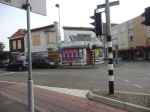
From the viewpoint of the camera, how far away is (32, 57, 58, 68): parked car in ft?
113

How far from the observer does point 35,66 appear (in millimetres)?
35875

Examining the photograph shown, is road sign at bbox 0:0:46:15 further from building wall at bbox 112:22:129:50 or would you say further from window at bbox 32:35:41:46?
building wall at bbox 112:22:129:50

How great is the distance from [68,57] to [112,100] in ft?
90.7

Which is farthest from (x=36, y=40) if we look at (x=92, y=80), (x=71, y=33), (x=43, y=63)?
(x=92, y=80)

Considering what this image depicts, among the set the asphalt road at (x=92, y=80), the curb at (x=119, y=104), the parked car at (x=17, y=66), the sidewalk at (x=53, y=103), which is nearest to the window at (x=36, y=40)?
the parked car at (x=17, y=66)

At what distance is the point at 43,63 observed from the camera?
34.9m

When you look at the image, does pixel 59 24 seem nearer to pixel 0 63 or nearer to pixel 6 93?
pixel 0 63

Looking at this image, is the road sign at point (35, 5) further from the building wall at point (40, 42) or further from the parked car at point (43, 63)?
the building wall at point (40, 42)

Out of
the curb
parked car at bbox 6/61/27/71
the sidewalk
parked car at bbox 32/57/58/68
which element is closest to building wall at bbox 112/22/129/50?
parked car at bbox 32/57/58/68

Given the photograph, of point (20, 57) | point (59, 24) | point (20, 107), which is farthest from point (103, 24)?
point (59, 24)

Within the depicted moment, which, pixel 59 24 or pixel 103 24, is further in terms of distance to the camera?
pixel 59 24

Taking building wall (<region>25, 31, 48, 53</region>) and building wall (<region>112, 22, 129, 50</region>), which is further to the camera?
building wall (<region>112, 22, 129, 50</region>)

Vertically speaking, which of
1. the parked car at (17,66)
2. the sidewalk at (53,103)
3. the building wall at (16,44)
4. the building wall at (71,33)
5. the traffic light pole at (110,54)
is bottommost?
the sidewalk at (53,103)

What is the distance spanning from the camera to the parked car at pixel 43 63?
113 feet
